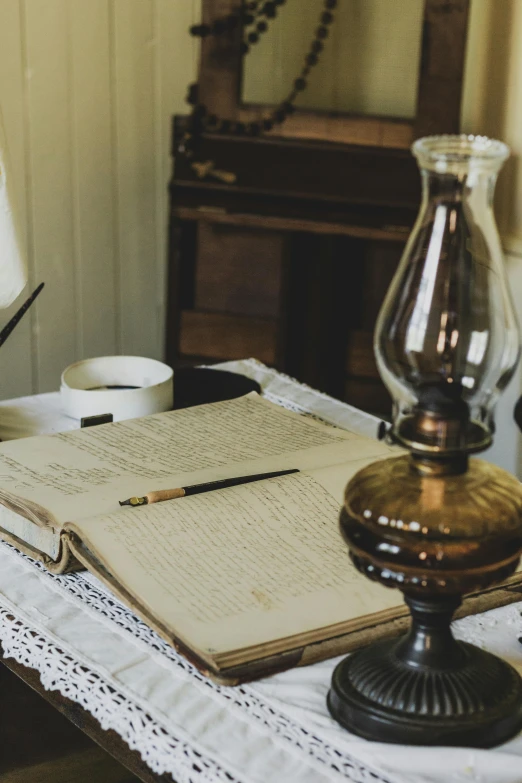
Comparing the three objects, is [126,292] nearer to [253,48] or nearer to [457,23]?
[253,48]

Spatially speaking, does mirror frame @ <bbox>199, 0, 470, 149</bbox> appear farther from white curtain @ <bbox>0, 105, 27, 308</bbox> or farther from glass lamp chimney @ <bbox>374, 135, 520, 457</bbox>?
glass lamp chimney @ <bbox>374, 135, 520, 457</bbox>

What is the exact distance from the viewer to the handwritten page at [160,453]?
104 centimetres

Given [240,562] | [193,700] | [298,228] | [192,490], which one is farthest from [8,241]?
[298,228]

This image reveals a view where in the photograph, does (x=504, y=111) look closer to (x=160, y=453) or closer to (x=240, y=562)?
(x=160, y=453)

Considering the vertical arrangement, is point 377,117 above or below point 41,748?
above

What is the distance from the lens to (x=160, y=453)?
1.17m

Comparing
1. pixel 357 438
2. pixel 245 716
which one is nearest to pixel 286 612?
pixel 245 716

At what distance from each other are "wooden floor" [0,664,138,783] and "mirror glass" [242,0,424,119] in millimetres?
1416

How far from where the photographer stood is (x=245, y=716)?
0.76 meters

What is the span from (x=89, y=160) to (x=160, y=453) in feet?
5.58

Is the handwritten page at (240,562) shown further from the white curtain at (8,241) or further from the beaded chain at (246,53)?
the beaded chain at (246,53)

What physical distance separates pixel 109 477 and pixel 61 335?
1756 millimetres

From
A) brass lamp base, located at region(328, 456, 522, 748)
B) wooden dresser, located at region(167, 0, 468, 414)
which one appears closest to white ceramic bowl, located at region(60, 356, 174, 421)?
brass lamp base, located at region(328, 456, 522, 748)

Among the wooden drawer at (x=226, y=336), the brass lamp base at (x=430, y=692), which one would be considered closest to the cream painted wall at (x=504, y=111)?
the wooden drawer at (x=226, y=336)
